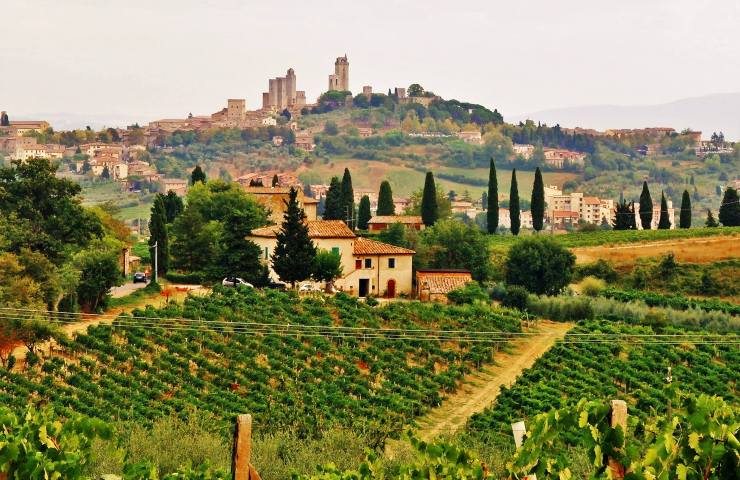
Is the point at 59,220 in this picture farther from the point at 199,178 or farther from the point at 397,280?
the point at 199,178

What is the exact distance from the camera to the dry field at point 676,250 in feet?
172

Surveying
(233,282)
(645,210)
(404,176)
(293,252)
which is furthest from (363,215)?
(404,176)

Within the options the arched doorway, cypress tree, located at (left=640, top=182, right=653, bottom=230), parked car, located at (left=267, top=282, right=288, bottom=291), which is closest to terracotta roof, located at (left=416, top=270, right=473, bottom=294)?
the arched doorway

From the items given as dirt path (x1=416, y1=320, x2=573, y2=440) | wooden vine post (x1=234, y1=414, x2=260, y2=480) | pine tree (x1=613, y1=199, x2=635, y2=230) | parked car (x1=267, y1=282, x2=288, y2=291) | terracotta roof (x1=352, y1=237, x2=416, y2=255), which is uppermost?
wooden vine post (x1=234, y1=414, x2=260, y2=480)

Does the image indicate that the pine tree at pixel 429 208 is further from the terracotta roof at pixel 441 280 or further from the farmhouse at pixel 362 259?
the terracotta roof at pixel 441 280

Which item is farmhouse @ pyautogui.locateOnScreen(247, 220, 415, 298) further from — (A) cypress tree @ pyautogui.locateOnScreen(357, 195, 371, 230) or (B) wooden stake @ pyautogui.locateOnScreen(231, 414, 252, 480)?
(B) wooden stake @ pyautogui.locateOnScreen(231, 414, 252, 480)

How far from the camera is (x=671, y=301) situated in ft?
140

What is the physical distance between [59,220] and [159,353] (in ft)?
34.3

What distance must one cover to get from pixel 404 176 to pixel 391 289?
5085 inches

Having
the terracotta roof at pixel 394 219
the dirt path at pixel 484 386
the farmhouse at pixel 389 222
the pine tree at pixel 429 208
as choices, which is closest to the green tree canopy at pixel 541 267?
the dirt path at pixel 484 386

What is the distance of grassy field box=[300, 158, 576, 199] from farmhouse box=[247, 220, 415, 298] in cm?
11833

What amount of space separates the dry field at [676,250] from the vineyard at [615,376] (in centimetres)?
1812

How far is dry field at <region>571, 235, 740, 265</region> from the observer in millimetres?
52469

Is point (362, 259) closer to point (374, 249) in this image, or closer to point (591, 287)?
point (374, 249)
